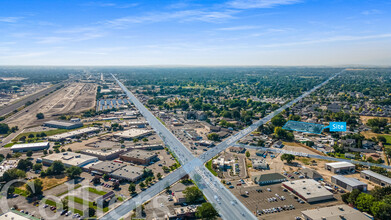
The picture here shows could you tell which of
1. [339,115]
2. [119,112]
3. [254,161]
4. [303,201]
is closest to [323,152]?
[254,161]

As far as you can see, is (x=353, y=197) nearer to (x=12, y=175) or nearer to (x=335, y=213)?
(x=335, y=213)

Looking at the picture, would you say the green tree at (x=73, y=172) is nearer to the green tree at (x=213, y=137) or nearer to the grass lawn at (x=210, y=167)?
the grass lawn at (x=210, y=167)

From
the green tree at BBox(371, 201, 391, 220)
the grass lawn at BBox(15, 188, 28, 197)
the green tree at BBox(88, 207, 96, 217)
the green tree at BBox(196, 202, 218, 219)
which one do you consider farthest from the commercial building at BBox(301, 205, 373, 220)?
the grass lawn at BBox(15, 188, 28, 197)

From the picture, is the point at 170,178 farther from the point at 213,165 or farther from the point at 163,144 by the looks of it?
the point at 163,144

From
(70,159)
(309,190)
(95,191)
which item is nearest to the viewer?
(309,190)

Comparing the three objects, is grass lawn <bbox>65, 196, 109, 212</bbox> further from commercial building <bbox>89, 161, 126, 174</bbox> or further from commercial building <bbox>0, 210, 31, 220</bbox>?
commercial building <bbox>89, 161, 126, 174</bbox>

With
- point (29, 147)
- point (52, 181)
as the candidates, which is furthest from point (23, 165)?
point (29, 147)
